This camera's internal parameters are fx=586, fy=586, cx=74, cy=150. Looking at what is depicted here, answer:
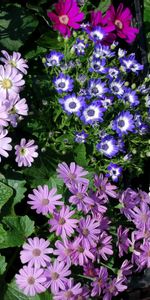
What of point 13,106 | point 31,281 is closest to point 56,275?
point 31,281

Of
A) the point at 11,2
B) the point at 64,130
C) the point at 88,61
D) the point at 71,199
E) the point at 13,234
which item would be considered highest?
the point at 11,2

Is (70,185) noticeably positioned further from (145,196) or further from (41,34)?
(41,34)

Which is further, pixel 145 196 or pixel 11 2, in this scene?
pixel 11 2

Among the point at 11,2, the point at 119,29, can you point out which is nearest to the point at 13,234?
the point at 119,29

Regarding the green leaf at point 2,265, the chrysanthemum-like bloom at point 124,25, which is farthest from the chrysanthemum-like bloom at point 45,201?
the chrysanthemum-like bloom at point 124,25

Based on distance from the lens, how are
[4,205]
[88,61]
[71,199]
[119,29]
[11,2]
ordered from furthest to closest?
[11,2] < [119,29] < [88,61] < [4,205] < [71,199]
